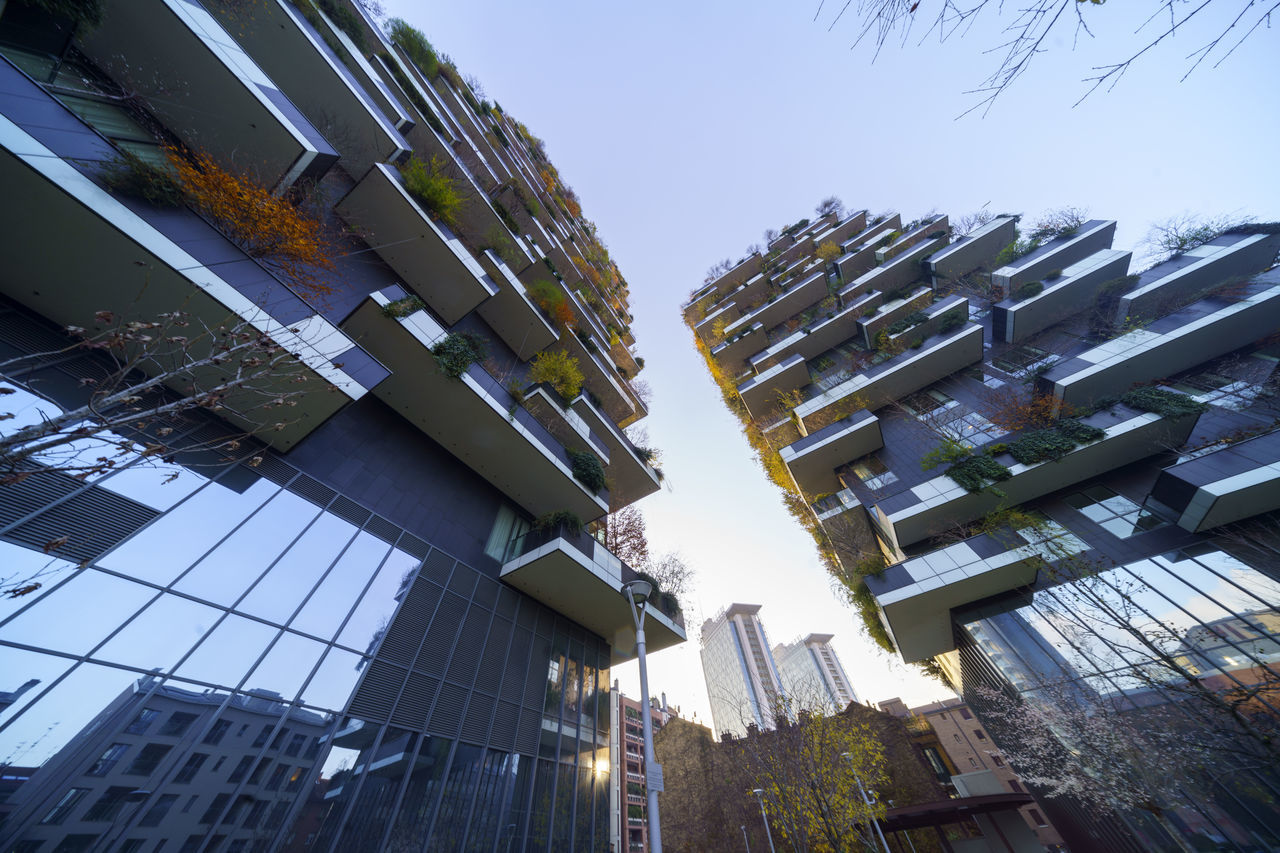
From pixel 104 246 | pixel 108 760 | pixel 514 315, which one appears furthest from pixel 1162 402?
pixel 104 246

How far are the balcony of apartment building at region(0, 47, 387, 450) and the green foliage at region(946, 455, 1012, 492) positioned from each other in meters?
19.4

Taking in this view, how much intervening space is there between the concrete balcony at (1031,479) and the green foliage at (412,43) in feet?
95.1

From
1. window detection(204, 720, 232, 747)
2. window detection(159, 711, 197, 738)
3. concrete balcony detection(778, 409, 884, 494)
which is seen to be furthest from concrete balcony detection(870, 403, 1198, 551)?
window detection(159, 711, 197, 738)

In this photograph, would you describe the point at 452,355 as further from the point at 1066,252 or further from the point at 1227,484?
the point at 1066,252

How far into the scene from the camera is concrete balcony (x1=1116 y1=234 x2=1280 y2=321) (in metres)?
14.2

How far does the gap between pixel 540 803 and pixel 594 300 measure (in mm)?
24223

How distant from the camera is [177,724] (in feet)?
18.4

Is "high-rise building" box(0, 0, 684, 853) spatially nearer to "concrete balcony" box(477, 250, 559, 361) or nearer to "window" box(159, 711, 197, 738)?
"window" box(159, 711, 197, 738)

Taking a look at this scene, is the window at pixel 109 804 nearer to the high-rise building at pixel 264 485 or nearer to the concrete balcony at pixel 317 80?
the high-rise building at pixel 264 485

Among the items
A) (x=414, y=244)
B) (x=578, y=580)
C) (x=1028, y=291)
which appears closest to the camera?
(x=578, y=580)

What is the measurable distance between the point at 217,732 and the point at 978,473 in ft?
68.0

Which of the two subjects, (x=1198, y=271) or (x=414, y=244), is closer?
(x=414, y=244)

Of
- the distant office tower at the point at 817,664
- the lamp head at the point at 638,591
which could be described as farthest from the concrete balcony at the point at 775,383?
the distant office tower at the point at 817,664

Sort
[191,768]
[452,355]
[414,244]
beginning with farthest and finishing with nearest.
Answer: [414,244]
[452,355]
[191,768]
